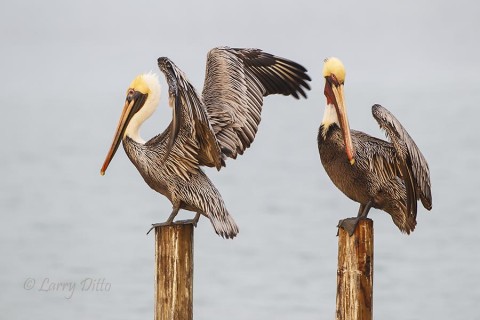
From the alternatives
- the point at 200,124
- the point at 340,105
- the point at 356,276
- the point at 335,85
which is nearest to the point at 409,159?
the point at 340,105

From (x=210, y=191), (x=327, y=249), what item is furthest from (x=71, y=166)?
(x=210, y=191)

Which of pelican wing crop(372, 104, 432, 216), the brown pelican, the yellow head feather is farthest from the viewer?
the yellow head feather

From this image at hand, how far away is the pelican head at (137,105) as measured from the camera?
27.3 ft

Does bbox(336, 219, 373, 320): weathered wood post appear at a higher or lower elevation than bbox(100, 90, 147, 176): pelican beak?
lower

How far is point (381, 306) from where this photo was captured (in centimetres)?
1448

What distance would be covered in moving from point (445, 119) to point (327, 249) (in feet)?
84.9

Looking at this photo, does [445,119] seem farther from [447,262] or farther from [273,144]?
[447,262]

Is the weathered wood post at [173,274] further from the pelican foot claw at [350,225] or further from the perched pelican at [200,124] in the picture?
the pelican foot claw at [350,225]

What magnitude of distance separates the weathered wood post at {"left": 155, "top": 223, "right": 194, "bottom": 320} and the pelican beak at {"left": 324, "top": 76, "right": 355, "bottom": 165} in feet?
3.52

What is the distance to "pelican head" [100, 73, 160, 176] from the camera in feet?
27.3

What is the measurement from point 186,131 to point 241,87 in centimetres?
76
